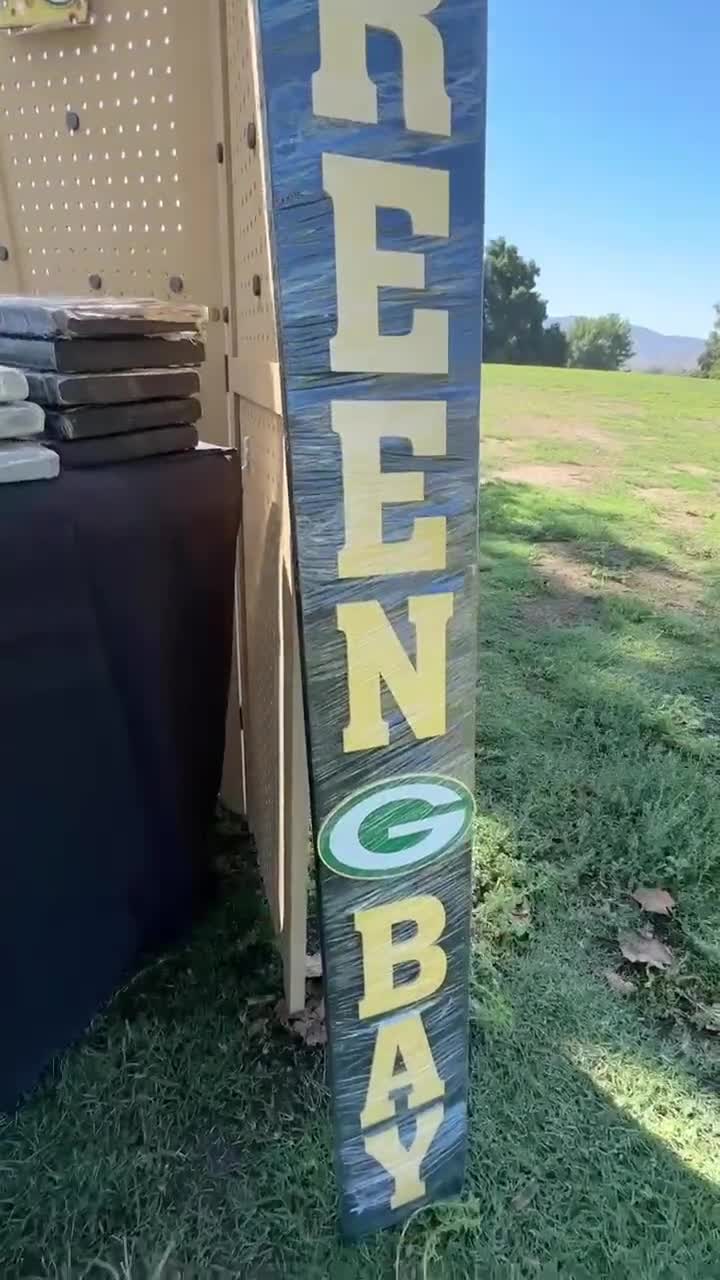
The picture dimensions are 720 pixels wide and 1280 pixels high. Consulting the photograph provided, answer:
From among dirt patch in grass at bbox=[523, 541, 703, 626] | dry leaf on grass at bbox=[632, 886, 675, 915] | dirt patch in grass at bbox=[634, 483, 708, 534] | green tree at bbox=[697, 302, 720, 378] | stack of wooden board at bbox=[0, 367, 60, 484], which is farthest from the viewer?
green tree at bbox=[697, 302, 720, 378]

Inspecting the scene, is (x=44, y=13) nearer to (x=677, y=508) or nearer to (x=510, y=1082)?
(x=510, y=1082)

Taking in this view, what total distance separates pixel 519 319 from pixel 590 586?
10.2 m

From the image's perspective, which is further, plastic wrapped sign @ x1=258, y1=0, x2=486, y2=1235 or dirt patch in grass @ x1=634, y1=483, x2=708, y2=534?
dirt patch in grass @ x1=634, y1=483, x2=708, y2=534

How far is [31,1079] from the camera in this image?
1.33 metres

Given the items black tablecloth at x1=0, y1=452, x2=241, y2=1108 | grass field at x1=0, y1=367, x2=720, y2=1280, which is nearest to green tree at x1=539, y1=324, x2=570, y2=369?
grass field at x1=0, y1=367, x2=720, y2=1280

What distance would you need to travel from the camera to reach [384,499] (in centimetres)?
89

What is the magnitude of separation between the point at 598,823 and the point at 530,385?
7.42 meters

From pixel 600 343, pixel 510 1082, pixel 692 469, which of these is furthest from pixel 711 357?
pixel 510 1082

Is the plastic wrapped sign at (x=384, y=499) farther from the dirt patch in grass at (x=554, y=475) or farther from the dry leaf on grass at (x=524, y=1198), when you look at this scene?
the dirt patch in grass at (x=554, y=475)

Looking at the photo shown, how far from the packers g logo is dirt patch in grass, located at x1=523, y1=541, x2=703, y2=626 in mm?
2211

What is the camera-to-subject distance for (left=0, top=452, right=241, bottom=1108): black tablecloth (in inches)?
44.5

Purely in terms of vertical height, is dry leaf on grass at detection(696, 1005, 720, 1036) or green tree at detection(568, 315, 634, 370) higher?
green tree at detection(568, 315, 634, 370)

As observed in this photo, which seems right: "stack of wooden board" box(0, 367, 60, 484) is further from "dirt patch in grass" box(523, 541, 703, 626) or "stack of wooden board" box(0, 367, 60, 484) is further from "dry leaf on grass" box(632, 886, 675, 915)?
"dirt patch in grass" box(523, 541, 703, 626)

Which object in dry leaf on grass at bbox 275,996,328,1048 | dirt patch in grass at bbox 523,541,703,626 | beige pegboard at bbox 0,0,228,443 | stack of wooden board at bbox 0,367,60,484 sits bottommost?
dry leaf on grass at bbox 275,996,328,1048
